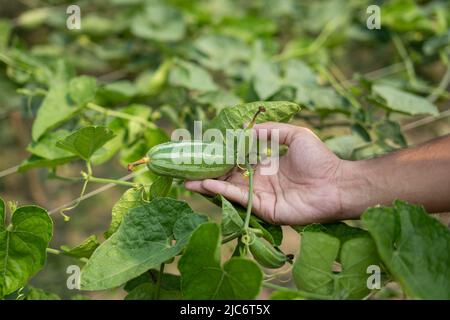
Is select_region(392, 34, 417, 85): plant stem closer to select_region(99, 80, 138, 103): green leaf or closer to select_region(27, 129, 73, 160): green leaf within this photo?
select_region(99, 80, 138, 103): green leaf

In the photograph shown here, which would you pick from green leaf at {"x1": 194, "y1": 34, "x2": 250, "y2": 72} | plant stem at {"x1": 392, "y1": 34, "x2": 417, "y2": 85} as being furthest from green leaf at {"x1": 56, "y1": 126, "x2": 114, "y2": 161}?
plant stem at {"x1": 392, "y1": 34, "x2": 417, "y2": 85}

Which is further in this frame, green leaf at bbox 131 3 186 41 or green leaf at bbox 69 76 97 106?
green leaf at bbox 131 3 186 41

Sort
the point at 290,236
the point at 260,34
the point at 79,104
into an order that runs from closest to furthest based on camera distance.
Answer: the point at 79,104, the point at 290,236, the point at 260,34

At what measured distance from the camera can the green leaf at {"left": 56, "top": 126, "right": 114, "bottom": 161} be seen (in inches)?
33.9

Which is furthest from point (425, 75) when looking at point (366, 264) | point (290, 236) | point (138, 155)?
point (366, 264)

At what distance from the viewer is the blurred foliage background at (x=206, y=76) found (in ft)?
3.99

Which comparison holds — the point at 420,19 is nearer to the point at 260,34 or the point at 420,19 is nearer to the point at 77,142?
the point at 260,34

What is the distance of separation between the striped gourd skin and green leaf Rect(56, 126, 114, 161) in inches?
3.1

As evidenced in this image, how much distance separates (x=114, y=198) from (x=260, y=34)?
704 millimetres

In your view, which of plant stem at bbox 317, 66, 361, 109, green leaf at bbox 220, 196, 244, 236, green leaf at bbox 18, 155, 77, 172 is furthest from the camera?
plant stem at bbox 317, 66, 361, 109

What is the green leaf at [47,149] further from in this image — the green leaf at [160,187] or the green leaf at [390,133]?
the green leaf at [390,133]

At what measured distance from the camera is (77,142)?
89 centimetres

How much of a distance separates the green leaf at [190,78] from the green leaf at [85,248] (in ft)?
1.95

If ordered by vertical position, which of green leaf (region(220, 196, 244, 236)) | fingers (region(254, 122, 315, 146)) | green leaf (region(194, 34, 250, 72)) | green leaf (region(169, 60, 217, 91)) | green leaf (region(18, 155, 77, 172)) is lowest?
green leaf (region(220, 196, 244, 236))
